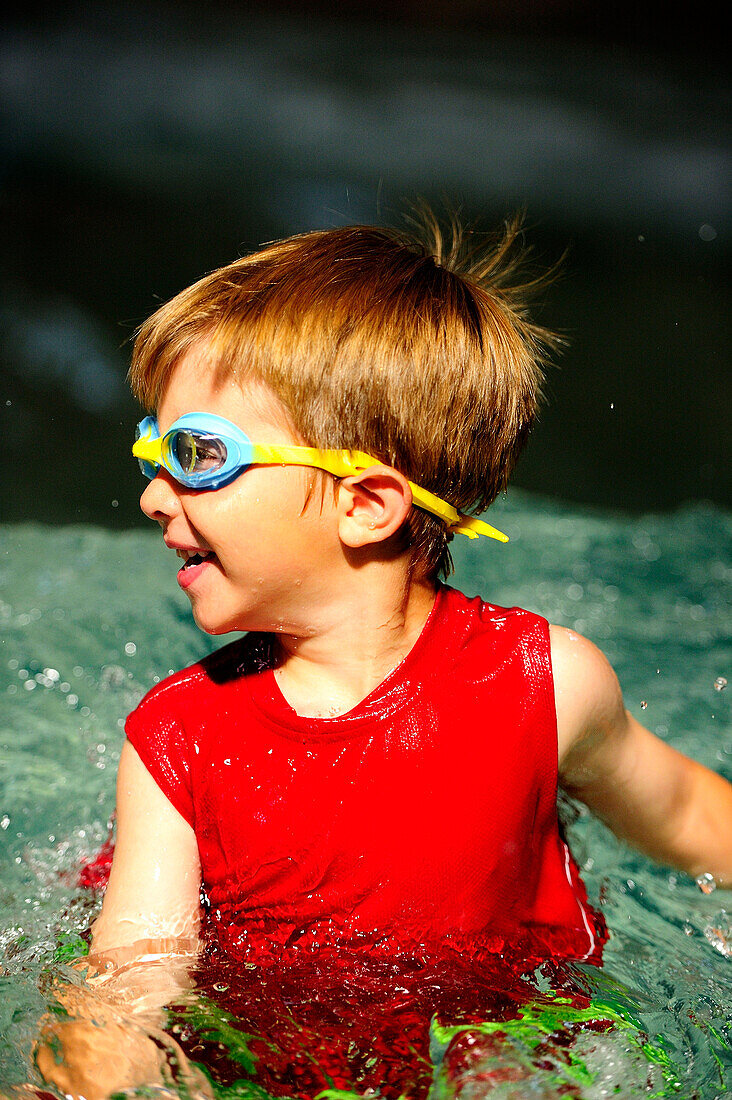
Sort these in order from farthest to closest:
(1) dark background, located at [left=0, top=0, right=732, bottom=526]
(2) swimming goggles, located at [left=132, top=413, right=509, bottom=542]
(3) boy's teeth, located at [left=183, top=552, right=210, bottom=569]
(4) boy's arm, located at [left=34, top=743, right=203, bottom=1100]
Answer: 1. (1) dark background, located at [left=0, top=0, right=732, bottom=526]
2. (3) boy's teeth, located at [left=183, top=552, right=210, bottom=569]
3. (2) swimming goggles, located at [left=132, top=413, right=509, bottom=542]
4. (4) boy's arm, located at [left=34, top=743, right=203, bottom=1100]

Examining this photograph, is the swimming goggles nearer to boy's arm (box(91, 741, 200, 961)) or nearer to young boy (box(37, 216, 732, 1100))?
young boy (box(37, 216, 732, 1100))

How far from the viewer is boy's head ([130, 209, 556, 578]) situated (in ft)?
5.01

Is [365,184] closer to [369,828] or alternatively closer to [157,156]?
[157,156]

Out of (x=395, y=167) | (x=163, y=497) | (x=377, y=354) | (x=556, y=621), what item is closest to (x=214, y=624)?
(x=163, y=497)

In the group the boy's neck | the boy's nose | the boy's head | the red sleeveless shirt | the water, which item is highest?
the boy's head

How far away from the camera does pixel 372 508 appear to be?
158 cm

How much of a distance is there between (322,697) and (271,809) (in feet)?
0.58

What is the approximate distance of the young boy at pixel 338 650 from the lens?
1536mm

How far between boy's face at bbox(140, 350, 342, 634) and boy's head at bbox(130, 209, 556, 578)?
35 mm

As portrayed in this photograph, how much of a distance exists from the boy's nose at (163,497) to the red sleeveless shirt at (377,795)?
29 centimetres

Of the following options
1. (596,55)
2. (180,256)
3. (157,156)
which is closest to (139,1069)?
(180,256)

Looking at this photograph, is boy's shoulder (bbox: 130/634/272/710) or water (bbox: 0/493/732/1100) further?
boy's shoulder (bbox: 130/634/272/710)

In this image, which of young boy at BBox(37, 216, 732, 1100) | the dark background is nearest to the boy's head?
young boy at BBox(37, 216, 732, 1100)

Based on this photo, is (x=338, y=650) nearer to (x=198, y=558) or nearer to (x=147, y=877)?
(x=198, y=558)
